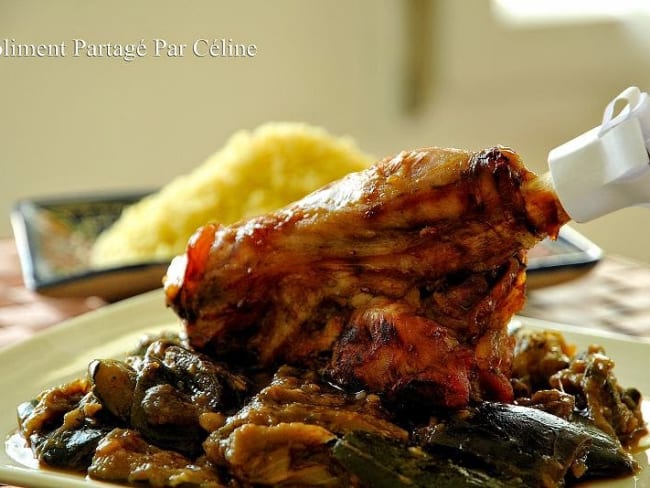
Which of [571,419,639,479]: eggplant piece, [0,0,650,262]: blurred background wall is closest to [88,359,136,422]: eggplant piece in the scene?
[571,419,639,479]: eggplant piece

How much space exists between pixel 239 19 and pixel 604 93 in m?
2.92

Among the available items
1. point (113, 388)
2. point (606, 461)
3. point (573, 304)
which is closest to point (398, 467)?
point (606, 461)

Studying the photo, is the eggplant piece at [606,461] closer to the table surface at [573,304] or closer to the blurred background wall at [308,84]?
the table surface at [573,304]

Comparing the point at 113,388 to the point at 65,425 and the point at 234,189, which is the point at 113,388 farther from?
the point at 234,189

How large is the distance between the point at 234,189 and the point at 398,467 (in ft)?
9.40

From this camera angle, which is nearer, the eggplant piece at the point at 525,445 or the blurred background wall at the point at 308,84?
the eggplant piece at the point at 525,445

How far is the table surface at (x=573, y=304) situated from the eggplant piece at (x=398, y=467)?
161 centimetres

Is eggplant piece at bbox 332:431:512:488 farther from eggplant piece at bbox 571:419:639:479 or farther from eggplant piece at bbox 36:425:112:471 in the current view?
eggplant piece at bbox 36:425:112:471

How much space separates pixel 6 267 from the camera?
4242mm

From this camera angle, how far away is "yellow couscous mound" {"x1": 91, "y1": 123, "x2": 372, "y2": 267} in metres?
4.37

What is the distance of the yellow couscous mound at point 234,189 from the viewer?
14.3 ft

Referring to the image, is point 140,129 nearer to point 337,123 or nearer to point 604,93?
point 337,123

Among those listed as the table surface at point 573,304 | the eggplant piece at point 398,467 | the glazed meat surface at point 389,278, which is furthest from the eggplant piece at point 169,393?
the table surface at point 573,304

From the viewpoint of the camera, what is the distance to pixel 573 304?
3.62m
